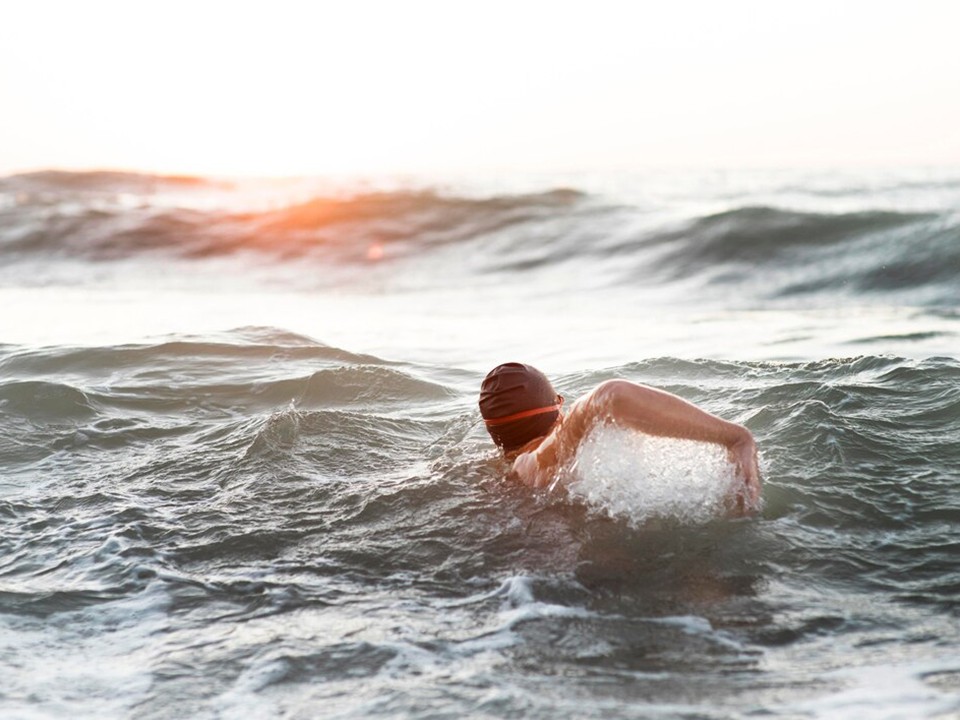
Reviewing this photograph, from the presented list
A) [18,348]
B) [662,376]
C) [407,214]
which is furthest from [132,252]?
[662,376]

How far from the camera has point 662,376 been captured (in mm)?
8695

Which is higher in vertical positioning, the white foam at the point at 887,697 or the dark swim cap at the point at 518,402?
the dark swim cap at the point at 518,402

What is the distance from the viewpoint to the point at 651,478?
18.3 ft

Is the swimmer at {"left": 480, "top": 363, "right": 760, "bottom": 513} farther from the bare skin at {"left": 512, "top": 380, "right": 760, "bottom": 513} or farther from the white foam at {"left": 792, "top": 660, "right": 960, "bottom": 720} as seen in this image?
the white foam at {"left": 792, "top": 660, "right": 960, "bottom": 720}

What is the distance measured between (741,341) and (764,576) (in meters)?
6.79

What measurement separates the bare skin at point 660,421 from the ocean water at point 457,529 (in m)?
0.14

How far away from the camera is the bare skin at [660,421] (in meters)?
4.96

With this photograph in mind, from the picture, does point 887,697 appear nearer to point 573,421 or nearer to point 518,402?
point 573,421

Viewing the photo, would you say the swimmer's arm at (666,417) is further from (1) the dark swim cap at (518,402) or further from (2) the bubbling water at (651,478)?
(1) the dark swim cap at (518,402)

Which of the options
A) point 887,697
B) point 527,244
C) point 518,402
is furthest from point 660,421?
point 527,244

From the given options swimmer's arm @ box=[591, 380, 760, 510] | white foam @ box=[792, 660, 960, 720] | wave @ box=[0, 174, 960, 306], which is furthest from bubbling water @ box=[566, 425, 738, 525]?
wave @ box=[0, 174, 960, 306]

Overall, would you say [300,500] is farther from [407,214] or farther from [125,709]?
[407,214]

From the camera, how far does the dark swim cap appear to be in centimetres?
561

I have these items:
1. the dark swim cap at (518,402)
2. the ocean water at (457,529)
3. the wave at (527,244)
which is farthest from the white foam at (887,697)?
the wave at (527,244)
